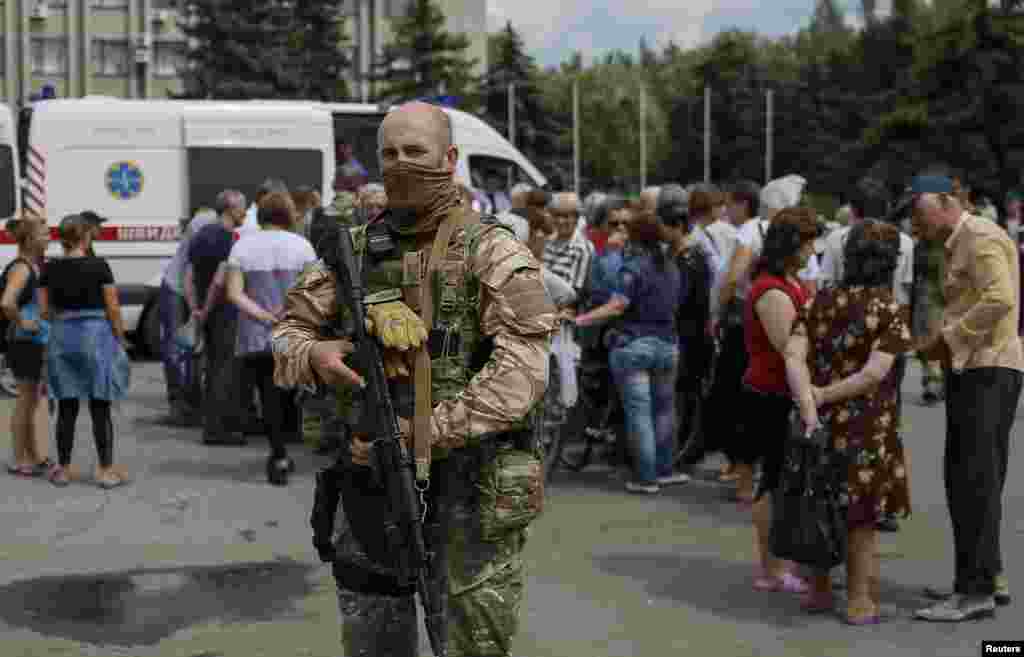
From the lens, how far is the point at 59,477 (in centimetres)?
962

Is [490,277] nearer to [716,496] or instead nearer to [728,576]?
[728,576]

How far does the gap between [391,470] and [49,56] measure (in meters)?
68.5

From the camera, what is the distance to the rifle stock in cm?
359

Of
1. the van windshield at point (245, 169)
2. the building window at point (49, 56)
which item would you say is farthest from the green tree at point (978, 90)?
the van windshield at point (245, 169)

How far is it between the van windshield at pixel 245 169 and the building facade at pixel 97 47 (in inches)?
1925

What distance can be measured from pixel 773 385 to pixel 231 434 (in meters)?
5.39

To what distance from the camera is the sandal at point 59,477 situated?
9.59 metres

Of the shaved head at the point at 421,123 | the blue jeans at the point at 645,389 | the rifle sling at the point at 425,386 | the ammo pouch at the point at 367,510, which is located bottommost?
the blue jeans at the point at 645,389

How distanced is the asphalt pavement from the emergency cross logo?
275 inches

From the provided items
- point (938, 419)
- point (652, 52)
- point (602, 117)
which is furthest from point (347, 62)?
point (652, 52)

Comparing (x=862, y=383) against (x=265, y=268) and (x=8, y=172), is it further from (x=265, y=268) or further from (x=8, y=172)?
(x=8, y=172)

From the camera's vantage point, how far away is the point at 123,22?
6950 centimetres

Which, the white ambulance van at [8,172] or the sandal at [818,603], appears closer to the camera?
the sandal at [818,603]

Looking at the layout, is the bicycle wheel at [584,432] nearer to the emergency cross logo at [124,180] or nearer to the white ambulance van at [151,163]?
the white ambulance van at [151,163]
